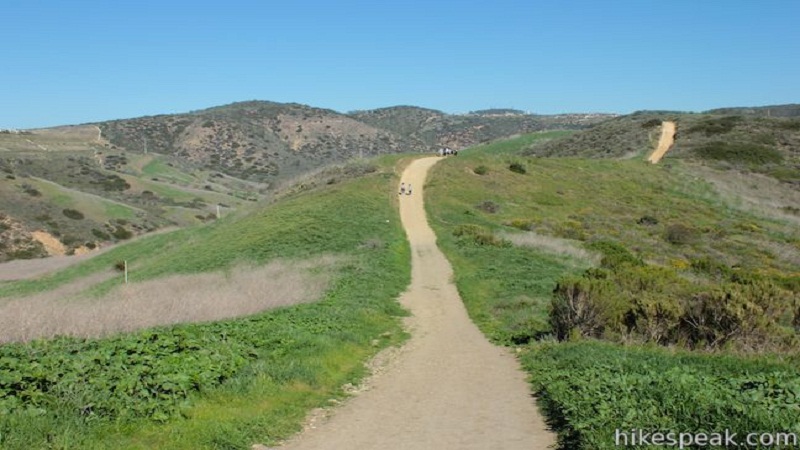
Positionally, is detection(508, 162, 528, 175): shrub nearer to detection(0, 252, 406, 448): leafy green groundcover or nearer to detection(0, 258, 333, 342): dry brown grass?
detection(0, 258, 333, 342): dry brown grass

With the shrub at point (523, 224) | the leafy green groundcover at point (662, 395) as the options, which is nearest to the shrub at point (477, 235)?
the shrub at point (523, 224)

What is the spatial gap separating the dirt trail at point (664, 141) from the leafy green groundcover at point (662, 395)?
69536 mm

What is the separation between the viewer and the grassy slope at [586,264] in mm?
7496

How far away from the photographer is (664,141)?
88.2m

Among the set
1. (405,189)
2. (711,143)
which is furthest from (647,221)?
(711,143)

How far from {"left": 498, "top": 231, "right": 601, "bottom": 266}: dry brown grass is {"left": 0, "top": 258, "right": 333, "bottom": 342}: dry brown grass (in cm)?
1002

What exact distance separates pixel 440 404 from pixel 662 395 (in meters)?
3.39

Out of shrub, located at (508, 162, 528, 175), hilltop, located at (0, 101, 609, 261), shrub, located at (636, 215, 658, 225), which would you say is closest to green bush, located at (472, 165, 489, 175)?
shrub, located at (508, 162, 528, 175)

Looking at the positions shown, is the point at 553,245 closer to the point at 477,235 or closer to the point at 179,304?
the point at 477,235

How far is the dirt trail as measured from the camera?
80.0 m

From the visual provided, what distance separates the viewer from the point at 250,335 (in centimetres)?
1305

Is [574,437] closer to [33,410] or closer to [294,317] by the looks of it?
[33,410]

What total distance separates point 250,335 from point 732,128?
91.3 metres

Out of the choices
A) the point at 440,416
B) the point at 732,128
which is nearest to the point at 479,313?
the point at 440,416
